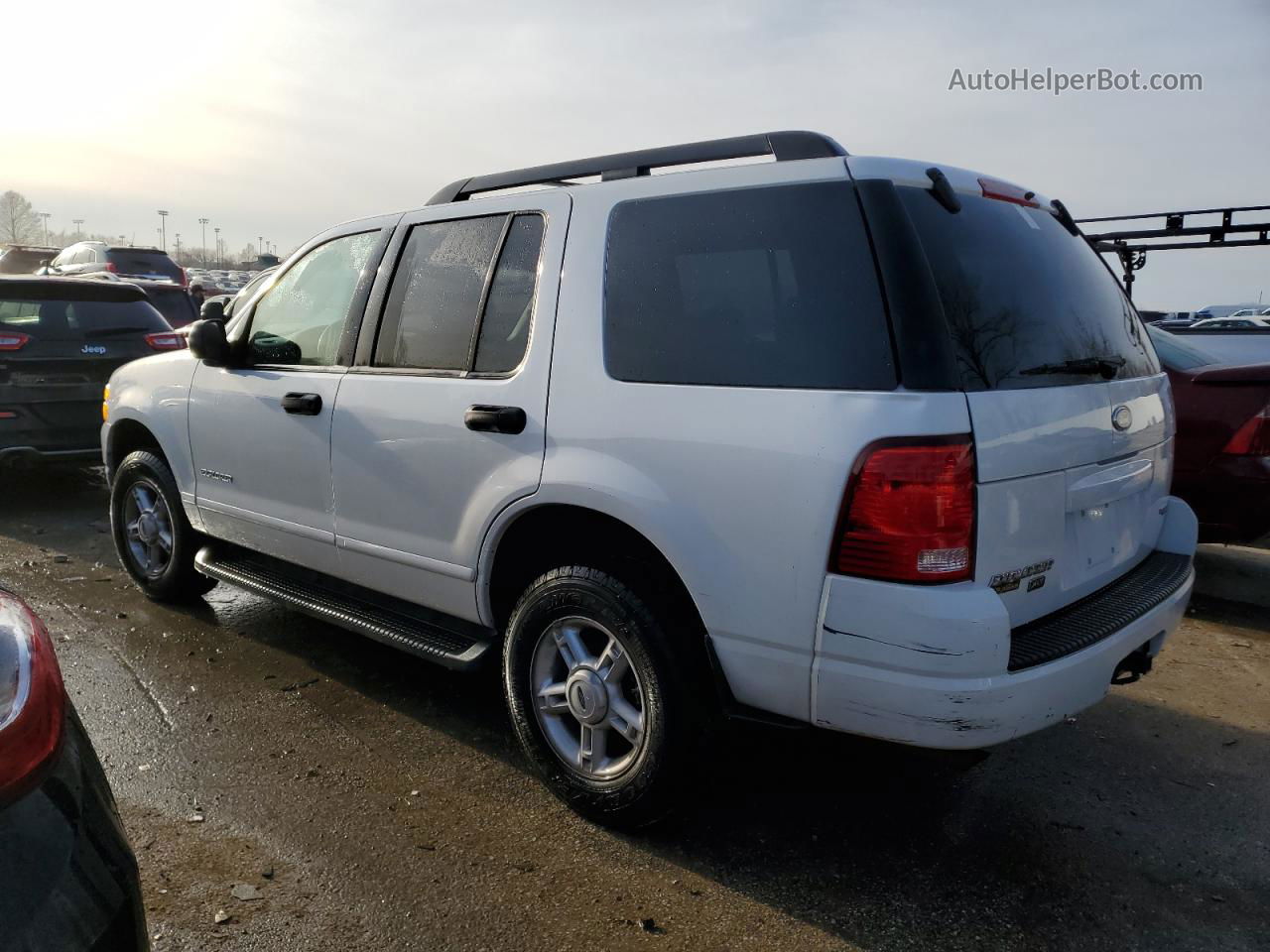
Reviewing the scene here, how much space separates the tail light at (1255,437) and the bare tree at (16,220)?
103819 millimetres

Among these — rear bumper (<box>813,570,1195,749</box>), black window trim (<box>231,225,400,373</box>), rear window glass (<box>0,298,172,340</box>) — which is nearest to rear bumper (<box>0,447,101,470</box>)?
rear window glass (<box>0,298,172,340</box>)

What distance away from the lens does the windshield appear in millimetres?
5402

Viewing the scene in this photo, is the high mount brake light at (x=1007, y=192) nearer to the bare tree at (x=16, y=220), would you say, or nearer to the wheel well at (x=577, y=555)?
the wheel well at (x=577, y=555)

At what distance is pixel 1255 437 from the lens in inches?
198

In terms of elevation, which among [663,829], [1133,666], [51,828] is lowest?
[663,829]

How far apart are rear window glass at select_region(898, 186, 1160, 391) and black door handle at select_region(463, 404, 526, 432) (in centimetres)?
129

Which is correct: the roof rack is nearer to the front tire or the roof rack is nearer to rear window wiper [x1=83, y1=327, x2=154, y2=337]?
the front tire

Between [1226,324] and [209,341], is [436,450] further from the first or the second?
[1226,324]

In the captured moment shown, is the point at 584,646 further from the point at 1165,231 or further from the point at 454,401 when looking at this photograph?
the point at 1165,231

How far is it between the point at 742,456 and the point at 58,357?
255 inches

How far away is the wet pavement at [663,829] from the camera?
8.21ft

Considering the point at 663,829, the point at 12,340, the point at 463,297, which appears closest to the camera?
the point at 663,829

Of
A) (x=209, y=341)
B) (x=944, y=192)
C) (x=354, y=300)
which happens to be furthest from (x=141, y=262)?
(x=944, y=192)

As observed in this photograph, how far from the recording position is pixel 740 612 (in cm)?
251
